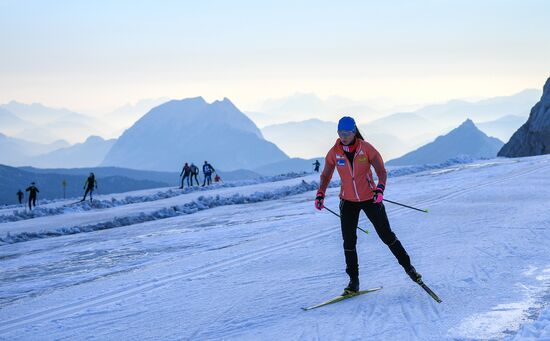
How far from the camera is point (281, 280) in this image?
8.59 m

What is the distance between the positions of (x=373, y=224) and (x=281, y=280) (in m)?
1.99

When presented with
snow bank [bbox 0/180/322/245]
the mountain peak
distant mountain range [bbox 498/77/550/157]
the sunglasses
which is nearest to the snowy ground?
snow bank [bbox 0/180/322/245]

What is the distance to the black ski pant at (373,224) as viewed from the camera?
7.07 metres

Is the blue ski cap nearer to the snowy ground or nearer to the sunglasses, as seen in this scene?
the sunglasses

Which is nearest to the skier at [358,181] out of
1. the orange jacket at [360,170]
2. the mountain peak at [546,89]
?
the orange jacket at [360,170]

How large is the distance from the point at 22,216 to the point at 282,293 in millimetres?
19478

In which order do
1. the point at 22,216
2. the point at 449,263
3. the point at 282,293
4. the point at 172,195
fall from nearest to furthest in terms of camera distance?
the point at 282,293 < the point at 449,263 < the point at 22,216 < the point at 172,195

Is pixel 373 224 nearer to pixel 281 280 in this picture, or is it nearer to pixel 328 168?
pixel 328 168

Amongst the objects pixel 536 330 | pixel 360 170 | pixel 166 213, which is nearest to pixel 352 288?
pixel 360 170

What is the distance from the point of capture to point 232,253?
1122 centimetres

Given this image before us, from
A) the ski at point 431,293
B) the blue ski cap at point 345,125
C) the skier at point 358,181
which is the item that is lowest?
the ski at point 431,293

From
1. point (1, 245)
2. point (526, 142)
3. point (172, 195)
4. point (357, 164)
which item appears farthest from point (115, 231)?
point (526, 142)

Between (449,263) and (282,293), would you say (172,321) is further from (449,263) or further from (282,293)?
(449,263)

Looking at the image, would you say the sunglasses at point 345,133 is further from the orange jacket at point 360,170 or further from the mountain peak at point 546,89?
the mountain peak at point 546,89
